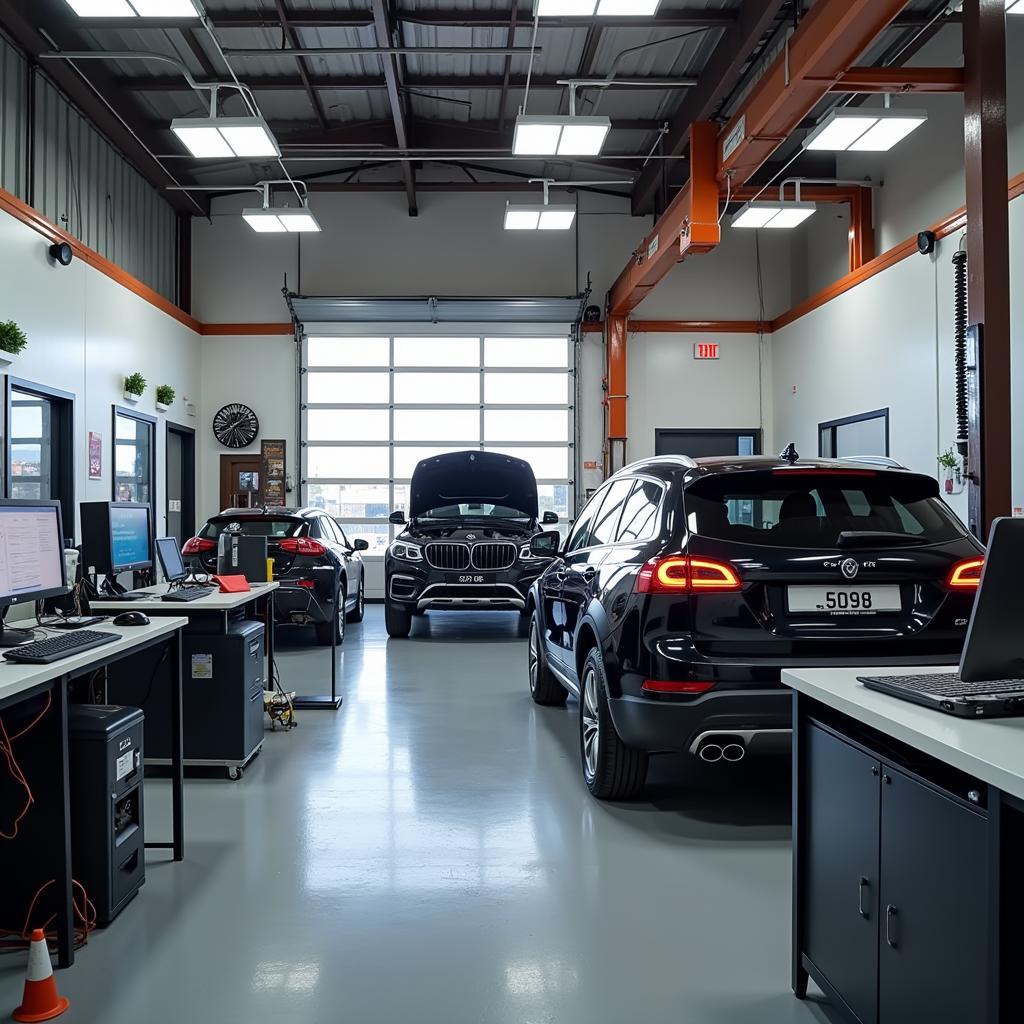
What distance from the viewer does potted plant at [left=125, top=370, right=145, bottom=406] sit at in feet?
33.9

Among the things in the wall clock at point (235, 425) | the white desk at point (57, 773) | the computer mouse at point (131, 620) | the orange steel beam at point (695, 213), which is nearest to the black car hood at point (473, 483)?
the orange steel beam at point (695, 213)

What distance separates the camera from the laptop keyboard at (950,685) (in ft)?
5.83

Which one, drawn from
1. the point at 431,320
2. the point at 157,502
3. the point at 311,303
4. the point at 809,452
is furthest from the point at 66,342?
the point at 809,452

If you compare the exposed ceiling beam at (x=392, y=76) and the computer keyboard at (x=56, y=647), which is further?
the exposed ceiling beam at (x=392, y=76)

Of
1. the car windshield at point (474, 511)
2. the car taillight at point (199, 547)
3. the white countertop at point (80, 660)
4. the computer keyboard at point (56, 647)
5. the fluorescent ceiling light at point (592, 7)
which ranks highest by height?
the fluorescent ceiling light at point (592, 7)

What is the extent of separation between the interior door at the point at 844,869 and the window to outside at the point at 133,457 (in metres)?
9.44

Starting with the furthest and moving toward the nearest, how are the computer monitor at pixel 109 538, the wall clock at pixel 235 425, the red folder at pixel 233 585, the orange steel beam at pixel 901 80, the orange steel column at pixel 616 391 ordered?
the wall clock at pixel 235 425 < the orange steel column at pixel 616 391 < the orange steel beam at pixel 901 80 < the red folder at pixel 233 585 < the computer monitor at pixel 109 538

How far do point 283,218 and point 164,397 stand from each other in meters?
2.84

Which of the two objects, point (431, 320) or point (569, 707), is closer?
point (569, 707)

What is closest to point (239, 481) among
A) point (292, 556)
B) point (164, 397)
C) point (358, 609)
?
point (164, 397)

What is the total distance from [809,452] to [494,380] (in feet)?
15.4

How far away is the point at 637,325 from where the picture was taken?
44.6 feet

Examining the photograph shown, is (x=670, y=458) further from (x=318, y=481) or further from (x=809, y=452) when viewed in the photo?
(x=318, y=481)

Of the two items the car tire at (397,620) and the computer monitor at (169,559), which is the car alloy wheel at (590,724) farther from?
the car tire at (397,620)
